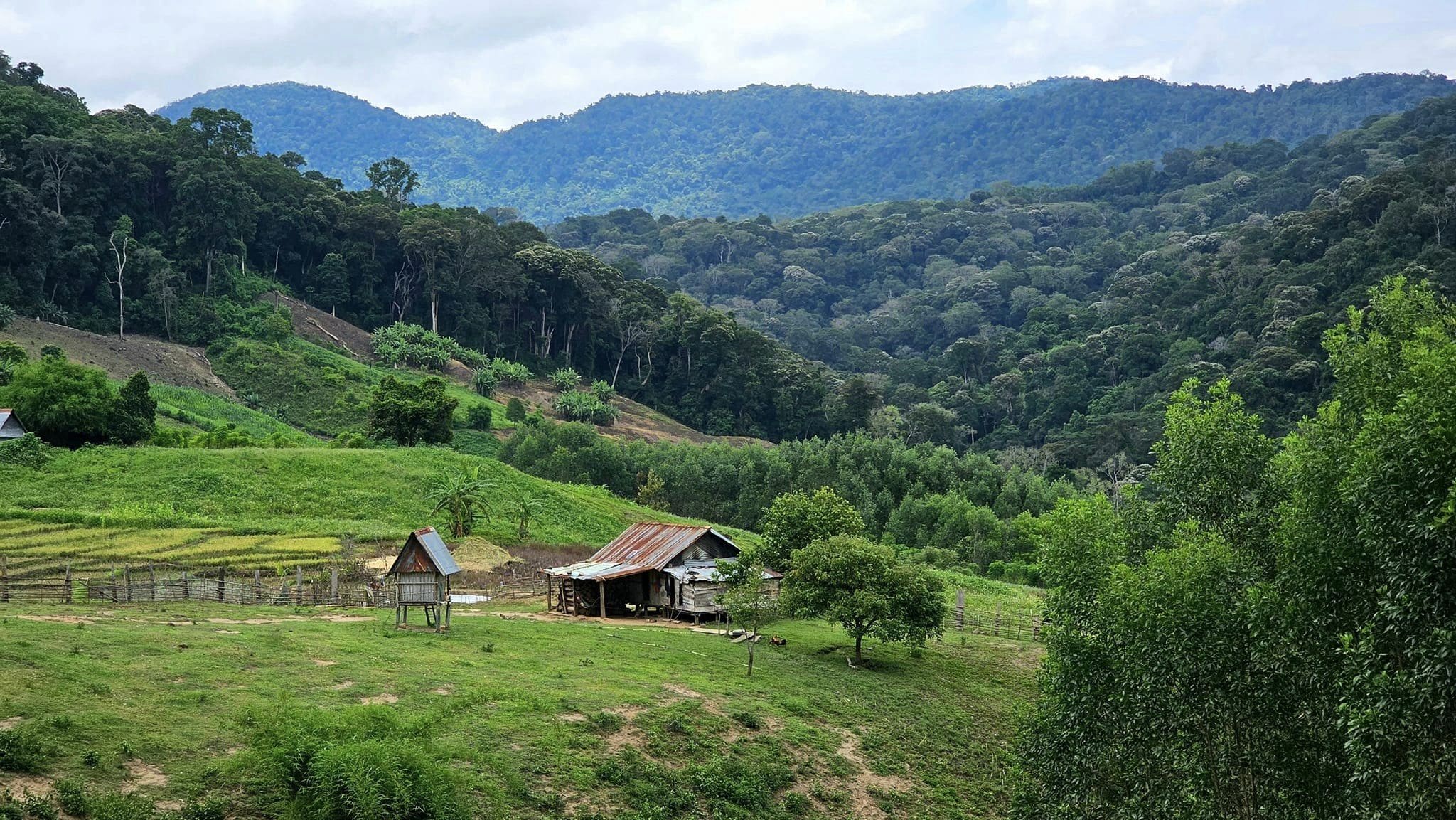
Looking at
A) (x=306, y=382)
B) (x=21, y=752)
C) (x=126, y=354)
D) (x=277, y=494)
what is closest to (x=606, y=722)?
(x=21, y=752)

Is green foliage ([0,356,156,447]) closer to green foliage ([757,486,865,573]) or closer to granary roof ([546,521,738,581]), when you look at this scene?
granary roof ([546,521,738,581])

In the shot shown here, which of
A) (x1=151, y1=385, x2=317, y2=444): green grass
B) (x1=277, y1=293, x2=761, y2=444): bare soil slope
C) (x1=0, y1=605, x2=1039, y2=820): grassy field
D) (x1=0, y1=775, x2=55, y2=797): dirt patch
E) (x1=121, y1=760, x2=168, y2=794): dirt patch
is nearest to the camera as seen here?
(x1=0, y1=775, x2=55, y2=797): dirt patch

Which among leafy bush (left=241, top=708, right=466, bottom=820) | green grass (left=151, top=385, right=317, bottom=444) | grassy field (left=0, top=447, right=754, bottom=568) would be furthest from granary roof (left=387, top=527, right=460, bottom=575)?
green grass (left=151, top=385, right=317, bottom=444)

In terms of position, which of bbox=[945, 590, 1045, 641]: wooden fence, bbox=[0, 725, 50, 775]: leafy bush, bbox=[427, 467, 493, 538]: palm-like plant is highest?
bbox=[427, 467, 493, 538]: palm-like plant

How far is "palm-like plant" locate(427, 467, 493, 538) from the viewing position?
53.8 metres

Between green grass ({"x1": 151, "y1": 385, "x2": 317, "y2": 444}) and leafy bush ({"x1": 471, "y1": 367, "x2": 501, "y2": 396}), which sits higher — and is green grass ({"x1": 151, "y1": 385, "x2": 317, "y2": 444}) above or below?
below

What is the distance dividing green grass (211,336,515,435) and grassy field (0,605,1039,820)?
173 feet

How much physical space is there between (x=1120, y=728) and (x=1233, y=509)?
4.41 meters

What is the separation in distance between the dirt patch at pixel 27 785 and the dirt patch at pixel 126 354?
69.4 m

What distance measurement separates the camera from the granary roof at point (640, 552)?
1604 inches

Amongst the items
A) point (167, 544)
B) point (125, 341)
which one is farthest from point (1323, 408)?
point (125, 341)

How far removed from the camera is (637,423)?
109m

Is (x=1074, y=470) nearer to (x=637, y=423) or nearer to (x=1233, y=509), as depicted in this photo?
(x=637, y=423)

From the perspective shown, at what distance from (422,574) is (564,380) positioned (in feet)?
262
